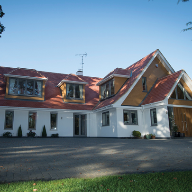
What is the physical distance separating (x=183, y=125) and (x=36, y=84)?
14346 mm

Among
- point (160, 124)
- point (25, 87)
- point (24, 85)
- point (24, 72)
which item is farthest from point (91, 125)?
point (24, 72)

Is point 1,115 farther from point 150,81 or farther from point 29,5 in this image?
point 150,81

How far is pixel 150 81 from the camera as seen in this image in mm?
20094

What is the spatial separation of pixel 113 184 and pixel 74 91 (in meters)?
17.7

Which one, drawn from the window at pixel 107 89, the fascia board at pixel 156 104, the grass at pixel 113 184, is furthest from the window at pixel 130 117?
the grass at pixel 113 184

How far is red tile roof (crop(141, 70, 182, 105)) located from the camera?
17453 millimetres

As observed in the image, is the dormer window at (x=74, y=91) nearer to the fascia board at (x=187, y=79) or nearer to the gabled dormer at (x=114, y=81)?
the gabled dormer at (x=114, y=81)

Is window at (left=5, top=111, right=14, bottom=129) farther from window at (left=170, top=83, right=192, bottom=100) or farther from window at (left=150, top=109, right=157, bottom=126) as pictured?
window at (left=170, top=83, right=192, bottom=100)

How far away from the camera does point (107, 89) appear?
833 inches

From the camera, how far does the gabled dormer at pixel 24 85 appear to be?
1873 centimetres

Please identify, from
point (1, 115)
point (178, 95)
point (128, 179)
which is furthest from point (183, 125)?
point (1, 115)

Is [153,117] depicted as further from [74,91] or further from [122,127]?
[74,91]

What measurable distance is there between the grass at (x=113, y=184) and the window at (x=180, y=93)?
1426cm

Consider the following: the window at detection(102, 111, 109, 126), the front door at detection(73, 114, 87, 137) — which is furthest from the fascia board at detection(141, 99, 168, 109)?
the front door at detection(73, 114, 87, 137)
